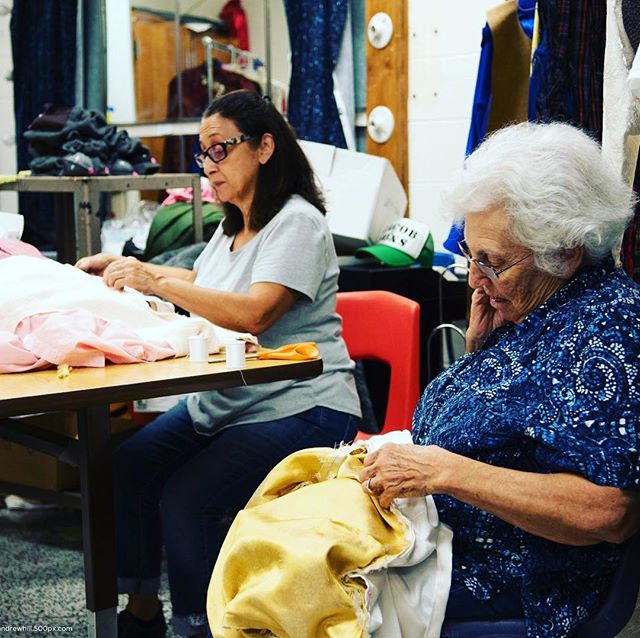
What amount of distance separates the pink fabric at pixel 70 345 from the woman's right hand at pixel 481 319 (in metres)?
0.65

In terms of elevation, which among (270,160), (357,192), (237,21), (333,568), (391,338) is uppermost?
(237,21)

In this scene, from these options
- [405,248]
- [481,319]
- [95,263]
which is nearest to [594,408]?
[481,319]

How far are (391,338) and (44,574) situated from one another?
4.17 feet

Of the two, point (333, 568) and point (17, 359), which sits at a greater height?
point (17, 359)

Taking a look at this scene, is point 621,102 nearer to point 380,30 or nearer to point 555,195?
point 555,195

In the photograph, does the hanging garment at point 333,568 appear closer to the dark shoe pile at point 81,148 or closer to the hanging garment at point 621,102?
the hanging garment at point 621,102

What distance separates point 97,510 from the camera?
1960 millimetres

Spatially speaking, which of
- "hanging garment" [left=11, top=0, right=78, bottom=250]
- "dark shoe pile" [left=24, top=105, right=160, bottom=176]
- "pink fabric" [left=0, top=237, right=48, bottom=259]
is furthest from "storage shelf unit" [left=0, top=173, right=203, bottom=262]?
"hanging garment" [left=11, top=0, right=78, bottom=250]

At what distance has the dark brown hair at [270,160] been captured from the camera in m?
2.48

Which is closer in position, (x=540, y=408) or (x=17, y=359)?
(x=540, y=408)

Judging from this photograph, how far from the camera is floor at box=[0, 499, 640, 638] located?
2.68 m

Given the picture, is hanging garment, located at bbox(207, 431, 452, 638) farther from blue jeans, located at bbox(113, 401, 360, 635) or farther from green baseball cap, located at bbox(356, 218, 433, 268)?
green baseball cap, located at bbox(356, 218, 433, 268)

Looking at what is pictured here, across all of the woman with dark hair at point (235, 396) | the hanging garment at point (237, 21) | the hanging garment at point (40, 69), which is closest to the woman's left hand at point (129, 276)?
the woman with dark hair at point (235, 396)

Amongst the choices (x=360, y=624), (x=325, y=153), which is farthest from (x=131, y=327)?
(x=325, y=153)
